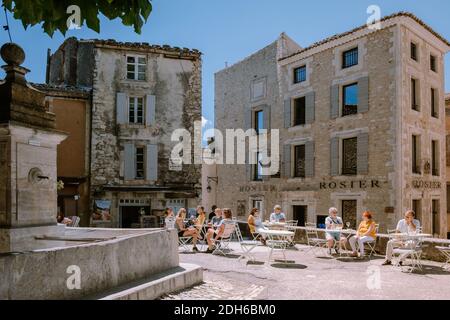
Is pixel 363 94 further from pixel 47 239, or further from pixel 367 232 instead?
pixel 47 239

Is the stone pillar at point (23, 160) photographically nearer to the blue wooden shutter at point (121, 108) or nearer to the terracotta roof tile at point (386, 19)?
the terracotta roof tile at point (386, 19)

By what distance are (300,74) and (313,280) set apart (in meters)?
13.9

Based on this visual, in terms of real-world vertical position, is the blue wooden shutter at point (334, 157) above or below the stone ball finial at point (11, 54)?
below

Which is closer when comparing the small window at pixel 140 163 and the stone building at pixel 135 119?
the stone building at pixel 135 119

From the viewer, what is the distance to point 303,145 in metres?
19.1

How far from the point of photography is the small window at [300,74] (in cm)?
1930

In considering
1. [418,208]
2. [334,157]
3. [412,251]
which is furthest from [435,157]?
[412,251]

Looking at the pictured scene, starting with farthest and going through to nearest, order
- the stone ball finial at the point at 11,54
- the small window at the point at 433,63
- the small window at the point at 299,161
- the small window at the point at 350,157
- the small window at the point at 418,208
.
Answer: the small window at the point at 299,161
the small window at the point at 433,63
the small window at the point at 350,157
the small window at the point at 418,208
the stone ball finial at the point at 11,54

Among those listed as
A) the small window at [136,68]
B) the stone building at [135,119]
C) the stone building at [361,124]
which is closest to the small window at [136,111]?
the stone building at [135,119]

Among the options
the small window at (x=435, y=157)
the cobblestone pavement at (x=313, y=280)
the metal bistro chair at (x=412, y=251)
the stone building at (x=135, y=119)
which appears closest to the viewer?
the cobblestone pavement at (x=313, y=280)

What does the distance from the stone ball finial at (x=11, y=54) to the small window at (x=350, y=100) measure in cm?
1385
